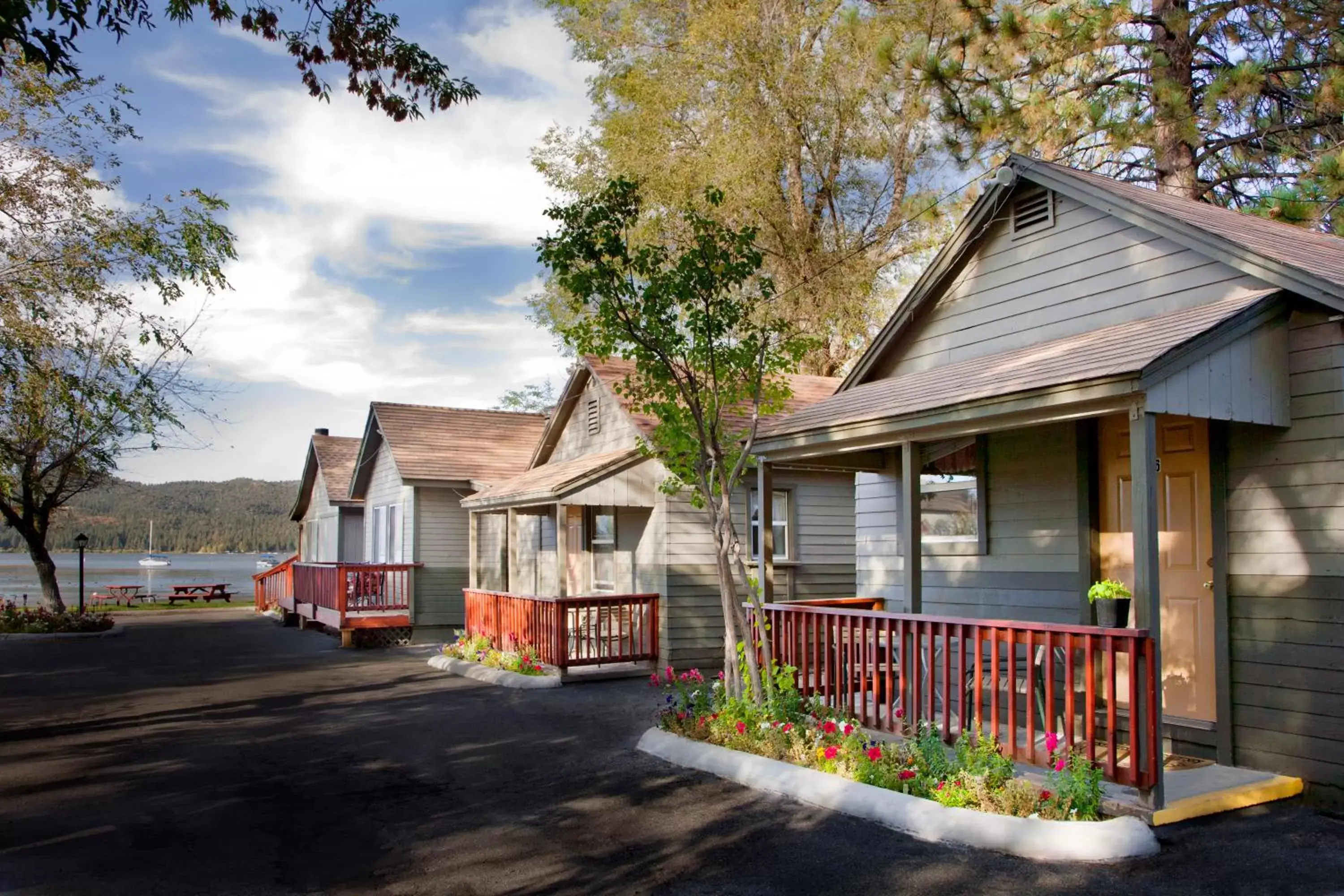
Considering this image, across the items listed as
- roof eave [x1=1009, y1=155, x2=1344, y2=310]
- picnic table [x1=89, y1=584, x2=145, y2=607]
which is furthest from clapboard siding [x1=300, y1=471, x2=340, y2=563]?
roof eave [x1=1009, y1=155, x2=1344, y2=310]

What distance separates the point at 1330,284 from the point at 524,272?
21.8 meters

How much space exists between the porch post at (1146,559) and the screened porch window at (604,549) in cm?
1099

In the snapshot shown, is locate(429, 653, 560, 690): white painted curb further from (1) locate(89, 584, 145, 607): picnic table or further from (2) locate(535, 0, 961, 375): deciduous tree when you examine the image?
(1) locate(89, 584, 145, 607): picnic table

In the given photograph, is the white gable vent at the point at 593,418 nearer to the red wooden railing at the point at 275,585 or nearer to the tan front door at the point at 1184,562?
the tan front door at the point at 1184,562

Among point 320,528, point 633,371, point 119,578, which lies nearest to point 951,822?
point 633,371

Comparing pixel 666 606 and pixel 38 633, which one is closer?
pixel 666 606

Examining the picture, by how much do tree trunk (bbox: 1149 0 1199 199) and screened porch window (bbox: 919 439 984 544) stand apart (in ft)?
22.8

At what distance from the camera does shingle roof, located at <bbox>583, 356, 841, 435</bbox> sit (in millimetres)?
15559

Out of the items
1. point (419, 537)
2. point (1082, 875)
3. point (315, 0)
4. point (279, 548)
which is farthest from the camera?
point (279, 548)

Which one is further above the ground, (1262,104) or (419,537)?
(1262,104)

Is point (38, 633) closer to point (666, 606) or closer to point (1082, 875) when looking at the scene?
point (666, 606)

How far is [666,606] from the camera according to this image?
47.9 ft

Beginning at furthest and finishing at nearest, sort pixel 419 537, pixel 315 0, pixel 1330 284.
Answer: pixel 419 537, pixel 315 0, pixel 1330 284

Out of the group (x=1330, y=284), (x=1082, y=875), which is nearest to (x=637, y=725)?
(x=1082, y=875)
